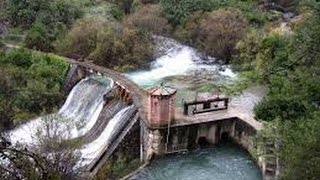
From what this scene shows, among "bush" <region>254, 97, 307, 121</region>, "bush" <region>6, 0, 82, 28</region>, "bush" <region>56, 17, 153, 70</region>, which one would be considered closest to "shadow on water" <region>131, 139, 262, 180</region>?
"bush" <region>254, 97, 307, 121</region>

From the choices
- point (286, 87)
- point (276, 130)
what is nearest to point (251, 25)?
point (286, 87)

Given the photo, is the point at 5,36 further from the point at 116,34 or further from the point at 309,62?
the point at 309,62

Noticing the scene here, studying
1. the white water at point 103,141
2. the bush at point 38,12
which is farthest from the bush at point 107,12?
the white water at point 103,141

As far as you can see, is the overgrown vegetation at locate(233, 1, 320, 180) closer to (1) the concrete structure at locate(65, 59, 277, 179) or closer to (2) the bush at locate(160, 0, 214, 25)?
(1) the concrete structure at locate(65, 59, 277, 179)

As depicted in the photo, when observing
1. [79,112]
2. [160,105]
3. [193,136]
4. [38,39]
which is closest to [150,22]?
[38,39]

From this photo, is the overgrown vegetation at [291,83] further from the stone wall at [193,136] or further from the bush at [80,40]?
the bush at [80,40]
